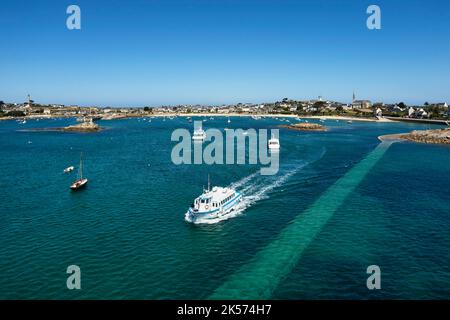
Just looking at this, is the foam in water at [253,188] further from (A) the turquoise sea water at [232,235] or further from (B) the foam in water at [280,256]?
(B) the foam in water at [280,256]

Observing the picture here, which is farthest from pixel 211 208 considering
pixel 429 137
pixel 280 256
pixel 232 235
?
pixel 429 137

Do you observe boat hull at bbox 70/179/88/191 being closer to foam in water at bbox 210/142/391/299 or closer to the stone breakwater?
foam in water at bbox 210/142/391/299

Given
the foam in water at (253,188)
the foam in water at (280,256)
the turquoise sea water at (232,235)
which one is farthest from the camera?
the foam in water at (253,188)

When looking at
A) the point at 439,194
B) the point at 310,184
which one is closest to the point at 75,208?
the point at 310,184

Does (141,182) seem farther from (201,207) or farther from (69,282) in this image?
(69,282)

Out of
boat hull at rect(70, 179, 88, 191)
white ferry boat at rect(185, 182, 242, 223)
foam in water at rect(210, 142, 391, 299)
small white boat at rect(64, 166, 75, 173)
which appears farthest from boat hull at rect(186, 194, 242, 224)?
small white boat at rect(64, 166, 75, 173)

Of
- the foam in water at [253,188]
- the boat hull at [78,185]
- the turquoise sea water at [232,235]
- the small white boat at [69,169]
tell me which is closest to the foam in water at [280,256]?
the turquoise sea water at [232,235]
